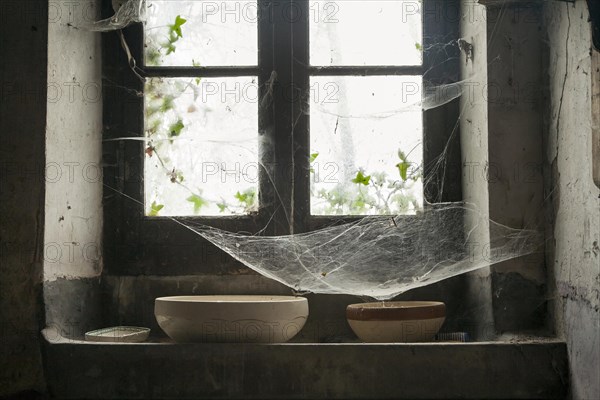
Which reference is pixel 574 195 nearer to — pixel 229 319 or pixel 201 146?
pixel 229 319

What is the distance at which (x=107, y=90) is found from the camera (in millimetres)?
2361

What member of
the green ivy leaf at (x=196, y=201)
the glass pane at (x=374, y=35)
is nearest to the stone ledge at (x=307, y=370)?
the green ivy leaf at (x=196, y=201)

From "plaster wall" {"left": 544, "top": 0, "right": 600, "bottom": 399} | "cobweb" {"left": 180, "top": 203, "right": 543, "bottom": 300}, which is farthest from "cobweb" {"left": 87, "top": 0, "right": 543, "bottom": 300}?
"plaster wall" {"left": 544, "top": 0, "right": 600, "bottom": 399}

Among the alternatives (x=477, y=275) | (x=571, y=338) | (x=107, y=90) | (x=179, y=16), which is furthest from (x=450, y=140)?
(x=107, y=90)

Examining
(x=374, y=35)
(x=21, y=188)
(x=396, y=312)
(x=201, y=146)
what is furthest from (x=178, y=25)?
(x=396, y=312)

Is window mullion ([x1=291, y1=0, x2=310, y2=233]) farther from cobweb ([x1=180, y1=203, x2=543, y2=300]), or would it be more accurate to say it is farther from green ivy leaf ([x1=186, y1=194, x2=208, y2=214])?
green ivy leaf ([x1=186, y1=194, x2=208, y2=214])

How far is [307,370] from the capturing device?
185 cm

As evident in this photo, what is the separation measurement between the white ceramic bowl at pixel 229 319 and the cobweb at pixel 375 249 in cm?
22

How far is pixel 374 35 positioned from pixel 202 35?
1.95 ft

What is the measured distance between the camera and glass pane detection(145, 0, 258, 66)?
2361 millimetres

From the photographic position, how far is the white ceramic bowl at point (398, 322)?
1.95 m

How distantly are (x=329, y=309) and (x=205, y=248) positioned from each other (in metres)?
0.46

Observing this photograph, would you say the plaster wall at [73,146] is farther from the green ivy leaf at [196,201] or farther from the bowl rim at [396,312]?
the bowl rim at [396,312]

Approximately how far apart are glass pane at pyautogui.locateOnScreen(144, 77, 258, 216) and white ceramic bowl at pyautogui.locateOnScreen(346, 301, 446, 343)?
23.8 inches
